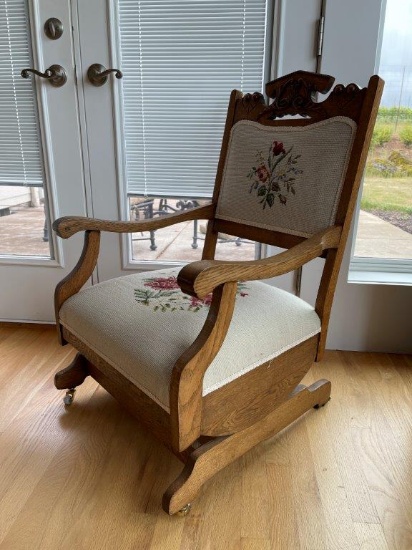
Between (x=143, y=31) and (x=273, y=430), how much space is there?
1.20 meters

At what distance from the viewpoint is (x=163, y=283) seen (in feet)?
3.24

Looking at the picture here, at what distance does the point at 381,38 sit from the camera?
120cm

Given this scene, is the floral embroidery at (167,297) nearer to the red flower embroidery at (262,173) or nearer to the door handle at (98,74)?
the red flower embroidery at (262,173)

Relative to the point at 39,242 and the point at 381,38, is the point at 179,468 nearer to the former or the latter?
the point at 39,242

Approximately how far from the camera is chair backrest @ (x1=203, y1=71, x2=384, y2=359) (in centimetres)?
87

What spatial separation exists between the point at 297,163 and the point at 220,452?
0.66m

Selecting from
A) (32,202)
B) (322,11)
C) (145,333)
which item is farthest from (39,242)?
(322,11)

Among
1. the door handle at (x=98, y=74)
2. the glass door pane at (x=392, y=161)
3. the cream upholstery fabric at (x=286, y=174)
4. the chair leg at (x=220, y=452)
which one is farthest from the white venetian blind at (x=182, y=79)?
the chair leg at (x=220, y=452)

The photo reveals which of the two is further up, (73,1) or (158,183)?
(73,1)

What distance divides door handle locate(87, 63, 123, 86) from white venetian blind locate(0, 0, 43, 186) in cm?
20

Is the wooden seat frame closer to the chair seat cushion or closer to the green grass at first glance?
the chair seat cushion

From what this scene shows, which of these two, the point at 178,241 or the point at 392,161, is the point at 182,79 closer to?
the point at 178,241

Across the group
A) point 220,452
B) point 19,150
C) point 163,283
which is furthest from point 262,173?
point 19,150

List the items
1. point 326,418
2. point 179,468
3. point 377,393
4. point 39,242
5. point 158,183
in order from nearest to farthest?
point 179,468, point 326,418, point 377,393, point 158,183, point 39,242
